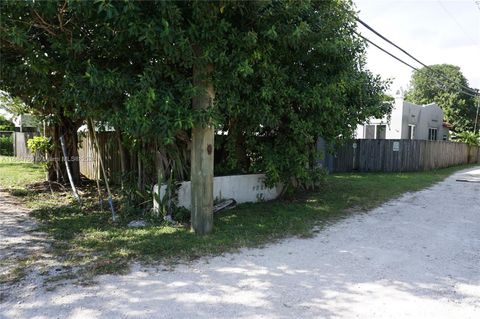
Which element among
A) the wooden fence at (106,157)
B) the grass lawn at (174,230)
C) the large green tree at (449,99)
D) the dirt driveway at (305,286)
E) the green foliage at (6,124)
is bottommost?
the dirt driveway at (305,286)

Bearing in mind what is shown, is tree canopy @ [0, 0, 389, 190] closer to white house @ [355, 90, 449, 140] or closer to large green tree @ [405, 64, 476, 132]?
white house @ [355, 90, 449, 140]

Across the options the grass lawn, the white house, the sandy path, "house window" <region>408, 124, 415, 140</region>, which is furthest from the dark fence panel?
"house window" <region>408, 124, 415, 140</region>

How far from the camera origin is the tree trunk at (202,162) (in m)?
5.45

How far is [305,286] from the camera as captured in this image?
4.10m

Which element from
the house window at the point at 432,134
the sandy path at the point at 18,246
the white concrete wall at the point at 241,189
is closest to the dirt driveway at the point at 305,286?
the sandy path at the point at 18,246

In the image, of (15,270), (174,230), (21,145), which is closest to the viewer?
(15,270)

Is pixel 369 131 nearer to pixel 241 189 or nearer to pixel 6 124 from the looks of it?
pixel 241 189

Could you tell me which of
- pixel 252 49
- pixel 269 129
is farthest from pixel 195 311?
pixel 269 129

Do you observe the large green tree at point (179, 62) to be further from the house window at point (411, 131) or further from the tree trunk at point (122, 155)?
the house window at point (411, 131)

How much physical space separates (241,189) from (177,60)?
12.4 feet

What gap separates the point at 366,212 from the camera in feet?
25.8

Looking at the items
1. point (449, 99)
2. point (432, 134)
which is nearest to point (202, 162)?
point (432, 134)

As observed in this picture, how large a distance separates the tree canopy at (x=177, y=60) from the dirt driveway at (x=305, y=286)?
1868 mm

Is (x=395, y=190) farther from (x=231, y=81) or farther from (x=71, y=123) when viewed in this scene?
(x=71, y=123)
